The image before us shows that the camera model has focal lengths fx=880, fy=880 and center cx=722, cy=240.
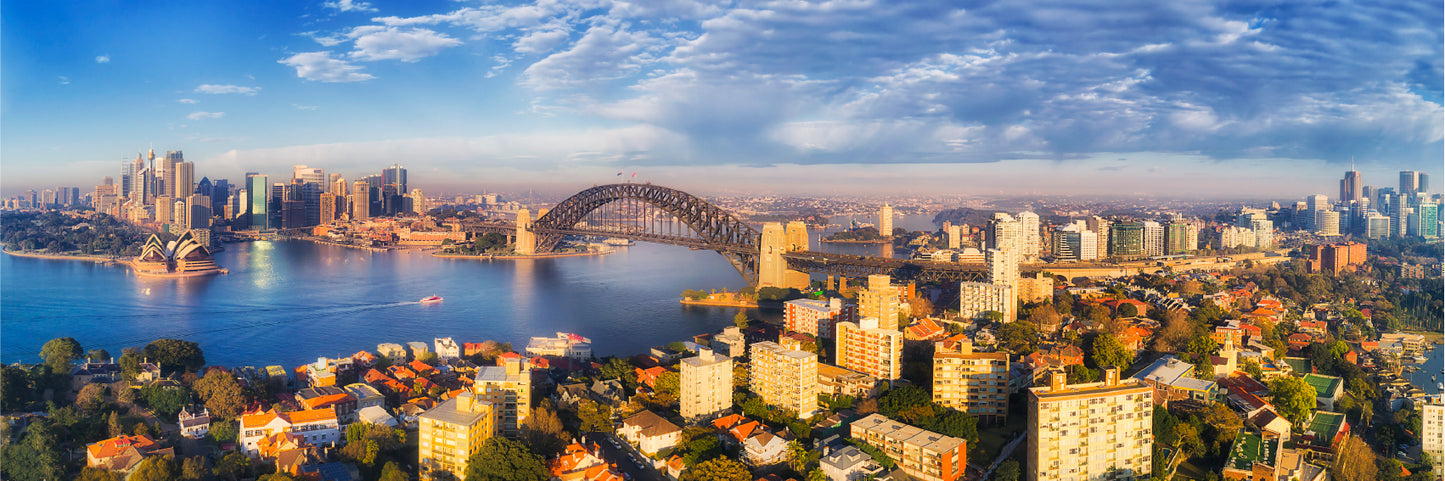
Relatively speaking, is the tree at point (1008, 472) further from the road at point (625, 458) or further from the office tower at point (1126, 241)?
the office tower at point (1126, 241)

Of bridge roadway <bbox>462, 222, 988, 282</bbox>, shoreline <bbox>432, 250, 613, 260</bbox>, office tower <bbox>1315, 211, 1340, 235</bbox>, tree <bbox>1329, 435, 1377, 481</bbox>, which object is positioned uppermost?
office tower <bbox>1315, 211, 1340, 235</bbox>

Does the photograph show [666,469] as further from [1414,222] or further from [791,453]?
[1414,222]

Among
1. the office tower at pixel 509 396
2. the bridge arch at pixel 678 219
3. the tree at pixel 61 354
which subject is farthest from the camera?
the bridge arch at pixel 678 219

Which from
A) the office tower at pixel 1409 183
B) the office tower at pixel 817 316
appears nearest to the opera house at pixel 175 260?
the office tower at pixel 817 316

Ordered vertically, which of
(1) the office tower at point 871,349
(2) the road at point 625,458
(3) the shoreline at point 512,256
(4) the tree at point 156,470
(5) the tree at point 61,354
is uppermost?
(3) the shoreline at point 512,256

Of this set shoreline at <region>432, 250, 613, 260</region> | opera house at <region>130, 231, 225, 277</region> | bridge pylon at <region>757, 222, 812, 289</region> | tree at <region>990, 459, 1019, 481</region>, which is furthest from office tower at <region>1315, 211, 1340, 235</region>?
opera house at <region>130, 231, 225, 277</region>

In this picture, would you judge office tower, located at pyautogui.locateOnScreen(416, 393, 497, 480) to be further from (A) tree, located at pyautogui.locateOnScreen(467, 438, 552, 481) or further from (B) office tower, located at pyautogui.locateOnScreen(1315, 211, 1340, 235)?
(B) office tower, located at pyautogui.locateOnScreen(1315, 211, 1340, 235)

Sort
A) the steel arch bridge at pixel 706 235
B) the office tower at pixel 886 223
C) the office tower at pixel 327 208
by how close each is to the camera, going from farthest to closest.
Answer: the office tower at pixel 327 208, the office tower at pixel 886 223, the steel arch bridge at pixel 706 235
